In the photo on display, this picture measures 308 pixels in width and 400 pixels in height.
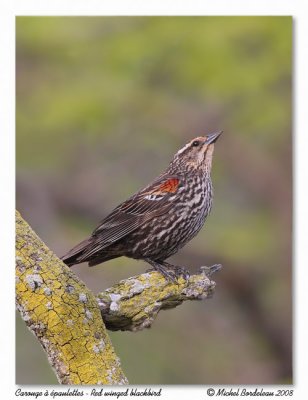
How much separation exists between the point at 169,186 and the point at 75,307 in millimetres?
1004

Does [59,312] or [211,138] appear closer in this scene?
[59,312]

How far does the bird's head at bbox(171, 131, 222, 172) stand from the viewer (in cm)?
499

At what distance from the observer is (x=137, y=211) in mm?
4816

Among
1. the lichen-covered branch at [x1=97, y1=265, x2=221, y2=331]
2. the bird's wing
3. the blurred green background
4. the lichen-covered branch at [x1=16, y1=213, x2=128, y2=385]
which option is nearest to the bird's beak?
the bird's wing

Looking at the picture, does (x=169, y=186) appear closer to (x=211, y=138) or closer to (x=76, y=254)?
(x=211, y=138)

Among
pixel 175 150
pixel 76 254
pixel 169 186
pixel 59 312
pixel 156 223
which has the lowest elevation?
pixel 59 312

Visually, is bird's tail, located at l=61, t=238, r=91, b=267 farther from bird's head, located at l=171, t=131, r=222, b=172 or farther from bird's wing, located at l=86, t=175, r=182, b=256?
bird's head, located at l=171, t=131, r=222, b=172

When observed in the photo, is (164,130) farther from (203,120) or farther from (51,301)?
(51,301)

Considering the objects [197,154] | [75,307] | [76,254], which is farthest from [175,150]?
[75,307]

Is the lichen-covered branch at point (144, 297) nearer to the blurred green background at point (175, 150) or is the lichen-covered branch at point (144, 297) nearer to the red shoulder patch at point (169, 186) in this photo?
the red shoulder patch at point (169, 186)

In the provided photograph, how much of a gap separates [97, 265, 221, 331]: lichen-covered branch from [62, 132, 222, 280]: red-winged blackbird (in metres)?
0.17

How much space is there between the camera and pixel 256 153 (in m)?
6.98
